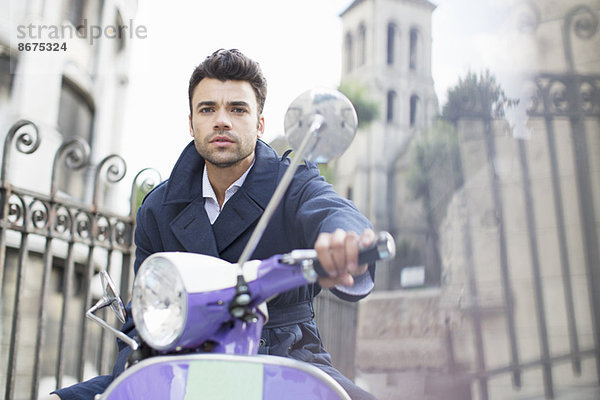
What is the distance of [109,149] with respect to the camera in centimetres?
1112

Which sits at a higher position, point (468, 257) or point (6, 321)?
point (468, 257)

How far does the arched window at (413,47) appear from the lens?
147ft

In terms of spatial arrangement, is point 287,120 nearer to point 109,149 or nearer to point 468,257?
point 468,257

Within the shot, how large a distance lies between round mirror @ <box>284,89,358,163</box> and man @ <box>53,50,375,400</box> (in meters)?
0.30

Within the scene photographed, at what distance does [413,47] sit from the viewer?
4541 centimetres

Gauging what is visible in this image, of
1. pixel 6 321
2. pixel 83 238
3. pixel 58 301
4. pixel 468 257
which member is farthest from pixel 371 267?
pixel 58 301

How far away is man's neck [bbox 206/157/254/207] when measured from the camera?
155 centimetres

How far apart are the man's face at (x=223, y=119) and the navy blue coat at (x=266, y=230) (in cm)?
9

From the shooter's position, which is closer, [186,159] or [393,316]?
[186,159]

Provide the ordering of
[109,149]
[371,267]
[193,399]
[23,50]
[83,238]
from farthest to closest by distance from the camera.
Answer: [109,149] < [23,50] < [83,238] < [371,267] < [193,399]

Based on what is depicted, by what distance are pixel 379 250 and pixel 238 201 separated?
24.8 inches

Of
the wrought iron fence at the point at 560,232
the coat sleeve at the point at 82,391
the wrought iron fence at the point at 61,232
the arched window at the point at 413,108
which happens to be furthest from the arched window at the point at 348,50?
the coat sleeve at the point at 82,391

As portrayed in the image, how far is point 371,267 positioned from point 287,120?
0.37m

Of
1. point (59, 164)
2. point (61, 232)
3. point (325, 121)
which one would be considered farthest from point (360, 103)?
point (325, 121)
